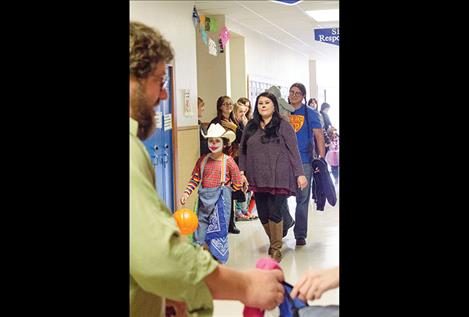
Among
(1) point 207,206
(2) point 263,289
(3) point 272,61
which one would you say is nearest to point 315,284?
(2) point 263,289

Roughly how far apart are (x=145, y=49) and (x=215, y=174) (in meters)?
0.38

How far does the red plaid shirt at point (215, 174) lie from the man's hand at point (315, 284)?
0.98ft

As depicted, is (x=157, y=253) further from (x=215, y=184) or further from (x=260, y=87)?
(x=260, y=87)

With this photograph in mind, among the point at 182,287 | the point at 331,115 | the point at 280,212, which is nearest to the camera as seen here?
the point at 182,287

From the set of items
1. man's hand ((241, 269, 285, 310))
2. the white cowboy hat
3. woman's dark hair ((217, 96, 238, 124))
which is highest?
woman's dark hair ((217, 96, 238, 124))

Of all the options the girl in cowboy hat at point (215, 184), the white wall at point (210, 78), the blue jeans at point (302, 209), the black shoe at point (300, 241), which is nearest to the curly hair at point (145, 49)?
the white wall at point (210, 78)

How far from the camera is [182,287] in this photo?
5.00ft

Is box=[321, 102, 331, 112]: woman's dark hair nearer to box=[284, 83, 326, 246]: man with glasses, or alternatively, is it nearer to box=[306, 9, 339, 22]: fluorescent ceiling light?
box=[284, 83, 326, 246]: man with glasses

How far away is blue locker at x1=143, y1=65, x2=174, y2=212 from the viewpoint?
1.61 metres

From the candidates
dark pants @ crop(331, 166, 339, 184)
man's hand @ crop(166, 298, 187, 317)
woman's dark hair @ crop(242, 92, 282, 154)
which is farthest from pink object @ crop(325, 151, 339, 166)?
man's hand @ crop(166, 298, 187, 317)

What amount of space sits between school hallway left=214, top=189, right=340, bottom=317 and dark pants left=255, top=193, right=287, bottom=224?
2 cm
